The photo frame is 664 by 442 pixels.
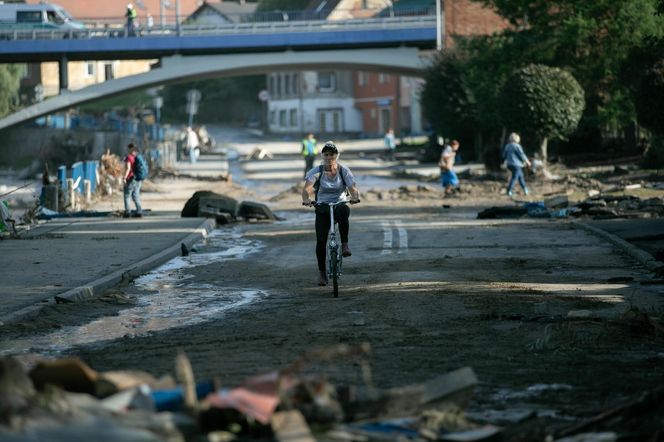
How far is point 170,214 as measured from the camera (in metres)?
33.9

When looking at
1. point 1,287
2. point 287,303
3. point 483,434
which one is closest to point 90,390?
point 483,434

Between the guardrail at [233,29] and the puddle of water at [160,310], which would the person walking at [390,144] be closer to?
the guardrail at [233,29]

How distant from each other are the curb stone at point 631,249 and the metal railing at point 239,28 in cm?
5108

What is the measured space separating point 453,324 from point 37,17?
253ft

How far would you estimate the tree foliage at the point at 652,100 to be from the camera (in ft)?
118

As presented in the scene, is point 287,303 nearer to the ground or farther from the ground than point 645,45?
nearer to the ground

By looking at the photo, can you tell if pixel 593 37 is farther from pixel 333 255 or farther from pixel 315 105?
pixel 315 105

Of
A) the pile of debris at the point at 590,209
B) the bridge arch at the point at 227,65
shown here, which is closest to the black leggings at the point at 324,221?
the pile of debris at the point at 590,209

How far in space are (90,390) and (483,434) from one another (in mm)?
2042

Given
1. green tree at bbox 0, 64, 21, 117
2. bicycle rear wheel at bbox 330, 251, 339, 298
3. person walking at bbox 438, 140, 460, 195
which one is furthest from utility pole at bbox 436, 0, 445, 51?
bicycle rear wheel at bbox 330, 251, 339, 298

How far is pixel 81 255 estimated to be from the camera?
21.5 meters

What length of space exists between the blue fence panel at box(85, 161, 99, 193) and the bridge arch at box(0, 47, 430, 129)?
3681 centimetres

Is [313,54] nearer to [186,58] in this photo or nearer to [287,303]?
[186,58]

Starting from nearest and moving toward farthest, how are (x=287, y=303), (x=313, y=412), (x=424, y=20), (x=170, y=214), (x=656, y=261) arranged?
1. (x=313, y=412)
2. (x=287, y=303)
3. (x=656, y=261)
4. (x=170, y=214)
5. (x=424, y=20)
